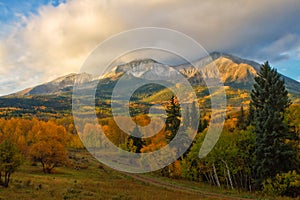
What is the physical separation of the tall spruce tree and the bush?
1.03 m

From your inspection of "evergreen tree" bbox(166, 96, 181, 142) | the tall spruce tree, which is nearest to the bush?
the tall spruce tree

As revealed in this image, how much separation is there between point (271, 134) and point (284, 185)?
588 cm

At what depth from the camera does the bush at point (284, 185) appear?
31.4m

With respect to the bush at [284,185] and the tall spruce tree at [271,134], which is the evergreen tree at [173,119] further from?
the bush at [284,185]

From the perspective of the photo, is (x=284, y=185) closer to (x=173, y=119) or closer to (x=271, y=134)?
(x=271, y=134)

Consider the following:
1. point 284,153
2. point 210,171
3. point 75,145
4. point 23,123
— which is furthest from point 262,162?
point 23,123

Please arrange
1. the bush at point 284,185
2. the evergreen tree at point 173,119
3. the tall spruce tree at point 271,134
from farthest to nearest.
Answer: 1. the evergreen tree at point 173,119
2. the tall spruce tree at point 271,134
3. the bush at point 284,185

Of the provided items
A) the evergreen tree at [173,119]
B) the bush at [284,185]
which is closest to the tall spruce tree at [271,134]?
the bush at [284,185]

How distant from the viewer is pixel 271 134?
33406mm

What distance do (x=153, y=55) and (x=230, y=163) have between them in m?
26.9

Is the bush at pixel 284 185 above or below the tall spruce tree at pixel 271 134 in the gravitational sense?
below

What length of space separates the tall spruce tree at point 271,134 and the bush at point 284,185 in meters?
1.03

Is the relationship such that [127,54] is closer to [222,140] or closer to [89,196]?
[89,196]

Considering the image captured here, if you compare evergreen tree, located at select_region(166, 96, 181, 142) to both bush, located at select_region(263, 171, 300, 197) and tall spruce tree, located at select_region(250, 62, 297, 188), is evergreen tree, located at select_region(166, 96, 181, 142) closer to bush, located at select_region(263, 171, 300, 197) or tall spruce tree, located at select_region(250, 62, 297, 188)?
tall spruce tree, located at select_region(250, 62, 297, 188)
